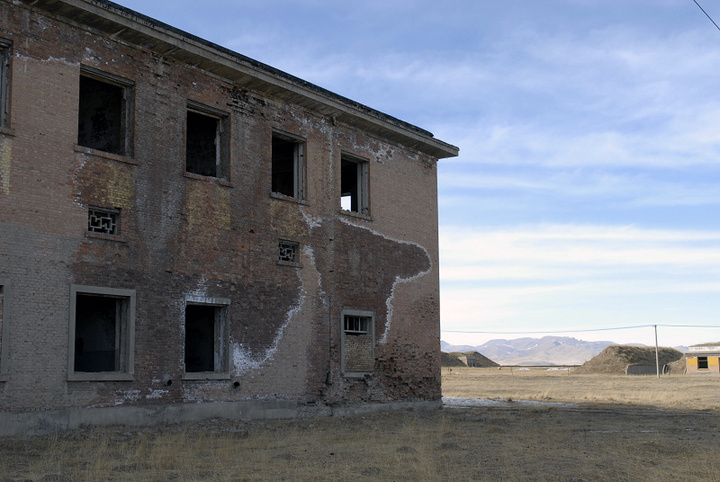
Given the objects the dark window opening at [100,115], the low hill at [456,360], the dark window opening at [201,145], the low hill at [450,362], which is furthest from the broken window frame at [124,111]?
the low hill at [450,362]

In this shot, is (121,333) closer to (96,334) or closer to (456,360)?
(96,334)

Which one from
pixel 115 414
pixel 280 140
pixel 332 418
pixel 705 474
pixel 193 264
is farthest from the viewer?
pixel 280 140

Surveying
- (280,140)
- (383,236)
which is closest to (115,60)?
(280,140)

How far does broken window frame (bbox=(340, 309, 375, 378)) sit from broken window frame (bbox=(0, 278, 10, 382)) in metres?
8.62

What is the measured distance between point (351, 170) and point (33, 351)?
11715 mm

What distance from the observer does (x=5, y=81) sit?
14016 millimetres

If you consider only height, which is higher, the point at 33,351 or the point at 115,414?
the point at 33,351

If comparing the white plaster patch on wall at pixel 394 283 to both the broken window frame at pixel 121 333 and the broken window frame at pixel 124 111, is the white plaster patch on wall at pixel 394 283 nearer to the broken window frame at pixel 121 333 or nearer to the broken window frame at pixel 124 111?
the broken window frame at pixel 124 111

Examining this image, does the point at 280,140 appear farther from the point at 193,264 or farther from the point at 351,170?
the point at 193,264

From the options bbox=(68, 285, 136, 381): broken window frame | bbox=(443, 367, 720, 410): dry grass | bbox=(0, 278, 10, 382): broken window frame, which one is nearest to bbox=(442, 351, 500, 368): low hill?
bbox=(443, 367, 720, 410): dry grass

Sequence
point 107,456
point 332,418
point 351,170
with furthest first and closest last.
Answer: point 351,170 < point 332,418 < point 107,456

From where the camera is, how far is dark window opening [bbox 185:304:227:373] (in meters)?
17.3

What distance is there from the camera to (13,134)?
13836mm

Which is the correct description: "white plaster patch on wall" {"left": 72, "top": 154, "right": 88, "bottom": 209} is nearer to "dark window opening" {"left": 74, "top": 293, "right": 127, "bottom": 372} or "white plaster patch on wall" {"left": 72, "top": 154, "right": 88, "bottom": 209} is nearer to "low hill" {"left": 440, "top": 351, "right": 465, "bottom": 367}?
"dark window opening" {"left": 74, "top": 293, "right": 127, "bottom": 372}
